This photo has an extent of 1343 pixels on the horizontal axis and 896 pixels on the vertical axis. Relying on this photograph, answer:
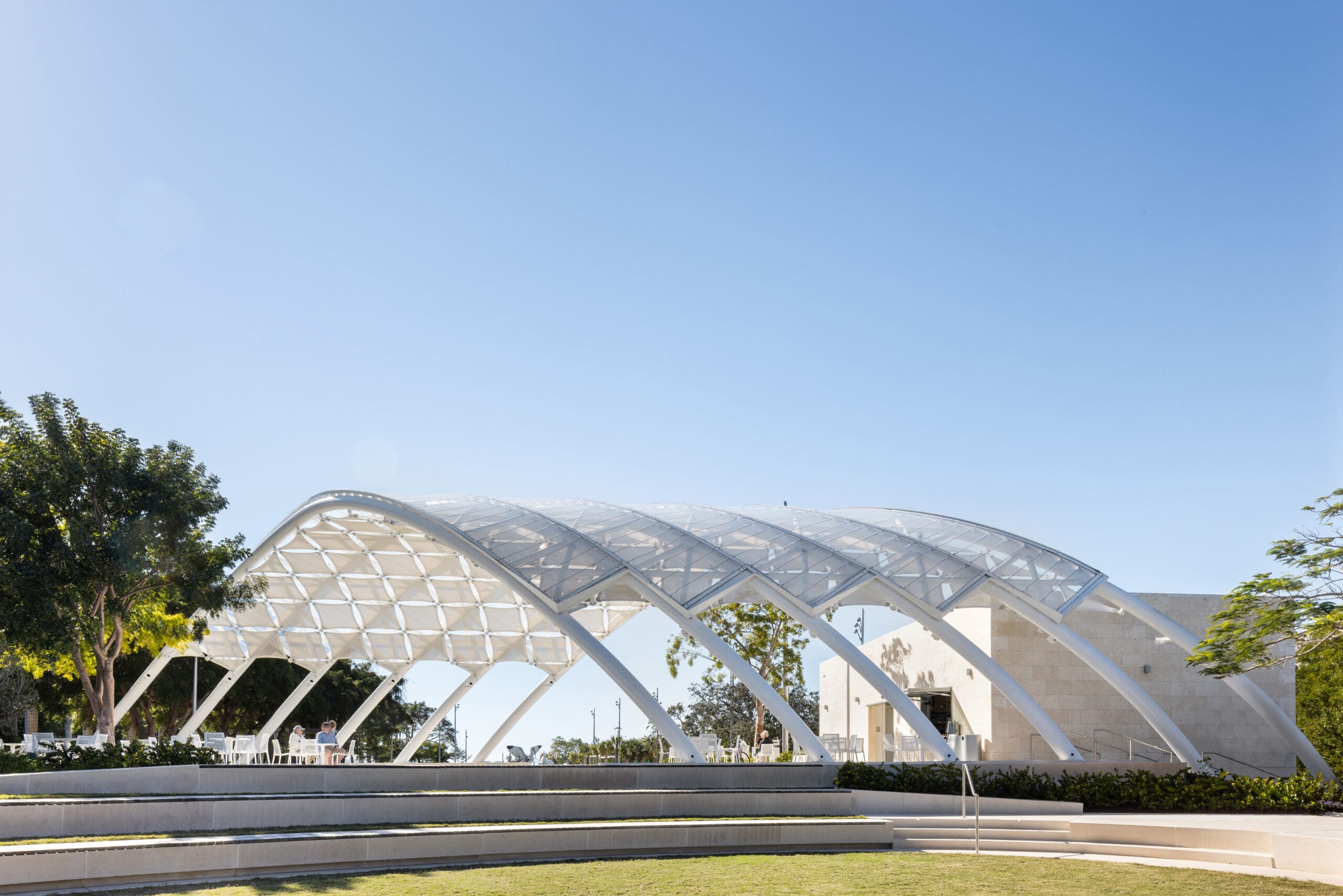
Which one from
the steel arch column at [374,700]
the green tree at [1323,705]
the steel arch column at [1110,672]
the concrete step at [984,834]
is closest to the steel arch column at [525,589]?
the concrete step at [984,834]

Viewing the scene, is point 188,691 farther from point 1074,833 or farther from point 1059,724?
point 1074,833

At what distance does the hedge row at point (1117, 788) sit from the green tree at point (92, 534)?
16327mm

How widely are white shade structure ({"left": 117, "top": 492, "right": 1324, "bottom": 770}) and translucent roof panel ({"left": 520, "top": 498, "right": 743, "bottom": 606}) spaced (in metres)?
0.06

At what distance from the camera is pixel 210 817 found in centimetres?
1666

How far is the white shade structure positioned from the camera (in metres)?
25.6

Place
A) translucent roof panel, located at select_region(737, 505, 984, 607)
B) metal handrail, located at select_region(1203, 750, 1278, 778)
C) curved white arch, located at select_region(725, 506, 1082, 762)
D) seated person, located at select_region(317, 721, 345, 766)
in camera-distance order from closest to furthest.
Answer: curved white arch, located at select_region(725, 506, 1082, 762) → translucent roof panel, located at select_region(737, 505, 984, 607) → seated person, located at select_region(317, 721, 345, 766) → metal handrail, located at select_region(1203, 750, 1278, 778)

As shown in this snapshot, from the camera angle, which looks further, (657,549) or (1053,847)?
(657,549)

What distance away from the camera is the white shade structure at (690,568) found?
25578mm

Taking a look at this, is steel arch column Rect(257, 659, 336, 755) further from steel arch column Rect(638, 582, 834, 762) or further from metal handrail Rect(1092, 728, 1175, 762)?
metal handrail Rect(1092, 728, 1175, 762)

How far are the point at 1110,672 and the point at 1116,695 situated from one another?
13.8ft

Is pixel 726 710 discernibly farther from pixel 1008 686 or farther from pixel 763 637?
pixel 1008 686

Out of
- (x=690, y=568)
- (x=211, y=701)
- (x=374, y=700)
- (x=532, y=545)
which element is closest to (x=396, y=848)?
(x=690, y=568)

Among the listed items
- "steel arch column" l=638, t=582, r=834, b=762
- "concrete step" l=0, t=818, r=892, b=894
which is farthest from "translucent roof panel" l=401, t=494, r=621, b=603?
"concrete step" l=0, t=818, r=892, b=894

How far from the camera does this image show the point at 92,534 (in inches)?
982
